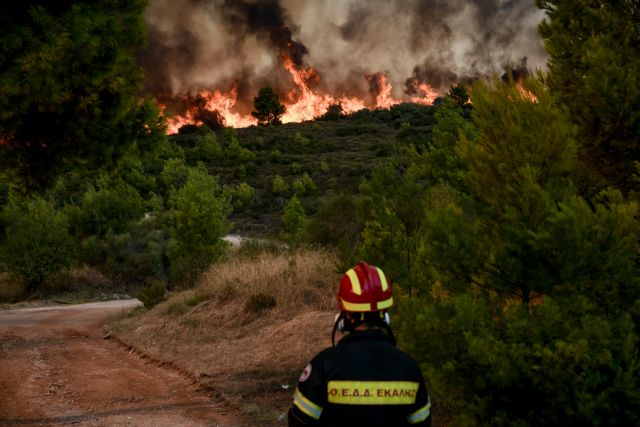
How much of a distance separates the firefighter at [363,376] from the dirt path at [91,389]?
574 cm

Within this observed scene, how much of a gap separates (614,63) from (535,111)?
1.40 meters

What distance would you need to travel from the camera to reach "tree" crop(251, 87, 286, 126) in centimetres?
12238

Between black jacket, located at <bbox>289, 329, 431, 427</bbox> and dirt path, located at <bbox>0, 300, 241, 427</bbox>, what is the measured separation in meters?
5.74

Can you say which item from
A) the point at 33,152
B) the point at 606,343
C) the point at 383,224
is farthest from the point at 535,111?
the point at 33,152

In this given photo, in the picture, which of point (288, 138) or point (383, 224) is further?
point (288, 138)

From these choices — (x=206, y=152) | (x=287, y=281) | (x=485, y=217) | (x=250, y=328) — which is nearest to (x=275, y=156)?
(x=206, y=152)

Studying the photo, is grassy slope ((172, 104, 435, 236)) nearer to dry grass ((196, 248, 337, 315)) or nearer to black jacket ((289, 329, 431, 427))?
dry grass ((196, 248, 337, 315))

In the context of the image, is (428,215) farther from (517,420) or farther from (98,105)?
(98,105)

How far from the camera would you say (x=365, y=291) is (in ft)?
8.57

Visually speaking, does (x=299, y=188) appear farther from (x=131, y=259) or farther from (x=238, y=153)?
(x=131, y=259)

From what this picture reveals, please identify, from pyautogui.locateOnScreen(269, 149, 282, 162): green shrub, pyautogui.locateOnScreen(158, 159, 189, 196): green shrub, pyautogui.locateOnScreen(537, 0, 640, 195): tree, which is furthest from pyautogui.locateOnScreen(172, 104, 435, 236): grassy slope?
pyautogui.locateOnScreen(537, 0, 640, 195): tree

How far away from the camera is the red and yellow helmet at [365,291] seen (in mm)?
2613

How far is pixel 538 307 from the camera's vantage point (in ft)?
15.0

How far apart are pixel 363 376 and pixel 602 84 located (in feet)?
15.2
